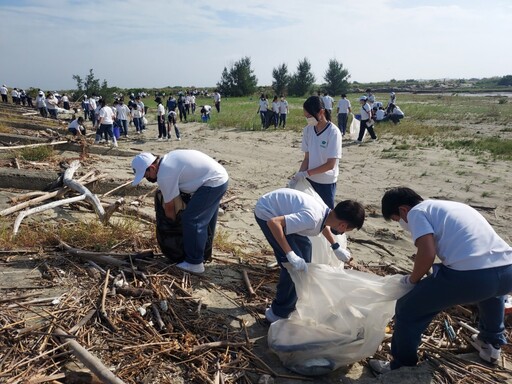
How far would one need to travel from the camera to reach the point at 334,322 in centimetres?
305

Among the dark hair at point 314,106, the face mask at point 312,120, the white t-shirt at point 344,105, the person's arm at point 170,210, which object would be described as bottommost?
the person's arm at point 170,210

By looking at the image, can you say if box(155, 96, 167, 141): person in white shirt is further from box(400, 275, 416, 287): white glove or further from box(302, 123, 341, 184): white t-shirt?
box(400, 275, 416, 287): white glove

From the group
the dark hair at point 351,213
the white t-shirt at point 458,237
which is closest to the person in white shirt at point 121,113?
the dark hair at point 351,213

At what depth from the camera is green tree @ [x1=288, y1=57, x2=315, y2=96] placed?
178ft

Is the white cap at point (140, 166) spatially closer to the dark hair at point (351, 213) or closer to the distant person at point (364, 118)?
the dark hair at point (351, 213)

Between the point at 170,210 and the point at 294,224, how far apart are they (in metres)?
1.45

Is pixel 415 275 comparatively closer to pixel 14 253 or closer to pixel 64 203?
pixel 14 253

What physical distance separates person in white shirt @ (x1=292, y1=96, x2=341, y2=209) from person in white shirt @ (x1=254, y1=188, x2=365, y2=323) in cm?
104

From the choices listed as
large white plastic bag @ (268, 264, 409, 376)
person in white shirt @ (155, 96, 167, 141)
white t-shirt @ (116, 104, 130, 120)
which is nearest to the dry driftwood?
large white plastic bag @ (268, 264, 409, 376)

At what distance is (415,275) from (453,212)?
0.48 meters

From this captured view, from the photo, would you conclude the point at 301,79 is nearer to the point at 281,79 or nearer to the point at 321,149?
the point at 281,79

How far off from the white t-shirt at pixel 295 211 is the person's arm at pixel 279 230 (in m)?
0.04

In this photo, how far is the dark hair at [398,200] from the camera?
2.73 metres

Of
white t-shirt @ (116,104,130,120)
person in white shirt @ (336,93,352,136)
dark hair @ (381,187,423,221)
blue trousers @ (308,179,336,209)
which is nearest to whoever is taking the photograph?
dark hair @ (381,187,423,221)
